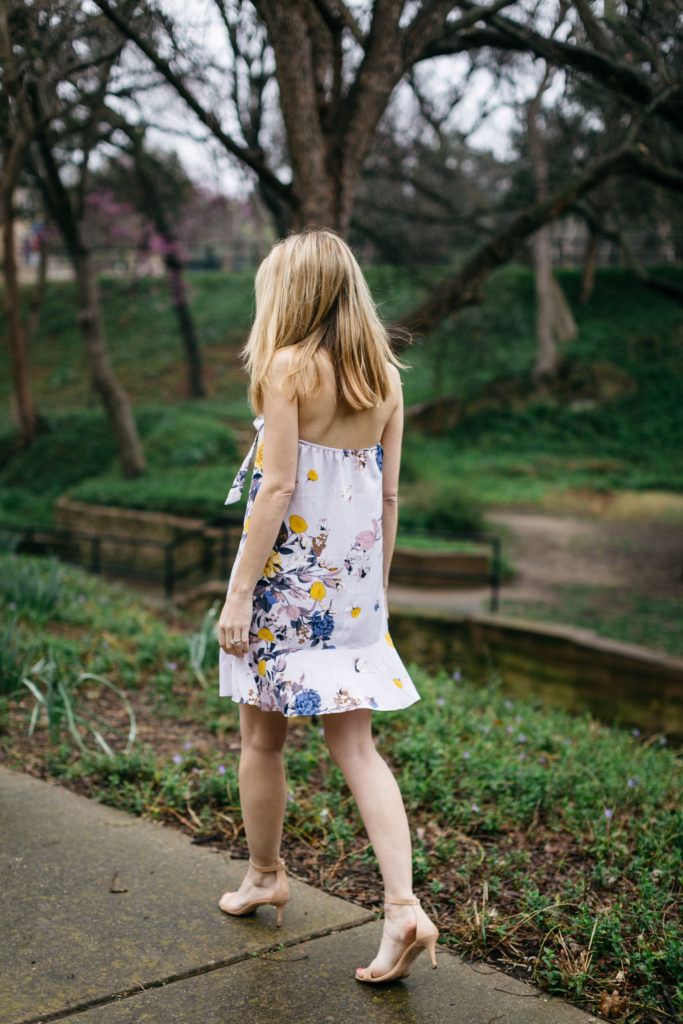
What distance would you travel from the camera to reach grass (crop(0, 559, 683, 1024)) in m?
2.42

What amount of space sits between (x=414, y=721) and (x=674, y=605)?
21.4 ft

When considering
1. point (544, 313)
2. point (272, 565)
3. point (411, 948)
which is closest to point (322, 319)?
point (272, 565)

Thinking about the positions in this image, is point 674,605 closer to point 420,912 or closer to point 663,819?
point 663,819

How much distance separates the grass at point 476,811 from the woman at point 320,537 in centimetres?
49

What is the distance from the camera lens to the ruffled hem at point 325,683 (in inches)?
87.9

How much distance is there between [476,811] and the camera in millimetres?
3203

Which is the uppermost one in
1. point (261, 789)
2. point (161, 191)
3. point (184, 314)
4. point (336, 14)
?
point (161, 191)

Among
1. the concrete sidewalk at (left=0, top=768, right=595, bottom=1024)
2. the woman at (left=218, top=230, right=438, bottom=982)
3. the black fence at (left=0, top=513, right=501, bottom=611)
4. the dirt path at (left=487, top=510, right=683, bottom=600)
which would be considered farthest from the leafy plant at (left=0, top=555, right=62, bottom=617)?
the dirt path at (left=487, top=510, right=683, bottom=600)

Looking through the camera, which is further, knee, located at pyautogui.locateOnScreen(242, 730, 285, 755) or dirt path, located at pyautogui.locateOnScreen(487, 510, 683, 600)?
dirt path, located at pyautogui.locateOnScreen(487, 510, 683, 600)

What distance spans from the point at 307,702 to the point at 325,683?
0.07 m

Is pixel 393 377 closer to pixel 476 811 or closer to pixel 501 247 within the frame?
pixel 476 811

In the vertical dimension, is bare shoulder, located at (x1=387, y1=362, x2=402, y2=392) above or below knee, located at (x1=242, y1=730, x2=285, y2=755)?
above

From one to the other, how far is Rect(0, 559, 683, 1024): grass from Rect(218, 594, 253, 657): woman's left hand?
0.99m

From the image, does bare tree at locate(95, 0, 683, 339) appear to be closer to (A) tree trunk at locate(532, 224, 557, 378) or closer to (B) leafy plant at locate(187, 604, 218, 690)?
(B) leafy plant at locate(187, 604, 218, 690)
